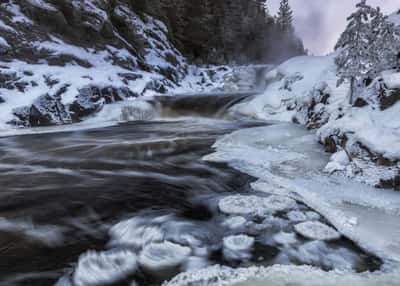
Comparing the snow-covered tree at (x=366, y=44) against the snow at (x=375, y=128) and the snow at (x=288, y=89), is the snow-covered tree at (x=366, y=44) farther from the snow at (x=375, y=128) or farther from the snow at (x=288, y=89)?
the snow at (x=288, y=89)

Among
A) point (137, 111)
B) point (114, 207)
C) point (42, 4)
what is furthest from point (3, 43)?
point (114, 207)

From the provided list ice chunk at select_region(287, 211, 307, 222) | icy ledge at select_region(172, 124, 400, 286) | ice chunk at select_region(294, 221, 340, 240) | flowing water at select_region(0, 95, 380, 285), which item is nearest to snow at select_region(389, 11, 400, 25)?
icy ledge at select_region(172, 124, 400, 286)

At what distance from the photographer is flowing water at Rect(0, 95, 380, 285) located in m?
2.72

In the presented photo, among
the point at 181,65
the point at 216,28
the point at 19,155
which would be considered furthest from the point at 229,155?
the point at 216,28

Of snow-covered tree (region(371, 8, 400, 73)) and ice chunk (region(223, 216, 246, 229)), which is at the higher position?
Result: snow-covered tree (region(371, 8, 400, 73))

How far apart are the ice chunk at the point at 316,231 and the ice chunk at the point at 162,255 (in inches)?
52.0

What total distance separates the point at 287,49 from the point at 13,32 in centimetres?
3694

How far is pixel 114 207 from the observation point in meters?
4.03

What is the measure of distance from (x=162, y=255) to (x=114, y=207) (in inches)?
59.4

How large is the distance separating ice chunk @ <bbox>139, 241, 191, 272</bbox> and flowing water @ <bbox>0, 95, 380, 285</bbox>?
91mm

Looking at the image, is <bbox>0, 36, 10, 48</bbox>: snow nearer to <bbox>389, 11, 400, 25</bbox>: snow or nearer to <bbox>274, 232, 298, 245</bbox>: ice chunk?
<bbox>274, 232, 298, 245</bbox>: ice chunk

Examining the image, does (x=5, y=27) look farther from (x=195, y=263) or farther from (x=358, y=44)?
(x=195, y=263)

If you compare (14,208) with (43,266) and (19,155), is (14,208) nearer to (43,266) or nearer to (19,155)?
(43,266)

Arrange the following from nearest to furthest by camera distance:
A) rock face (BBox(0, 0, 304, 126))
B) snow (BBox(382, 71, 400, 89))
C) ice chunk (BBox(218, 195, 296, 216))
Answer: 1. ice chunk (BBox(218, 195, 296, 216))
2. snow (BBox(382, 71, 400, 89))
3. rock face (BBox(0, 0, 304, 126))
